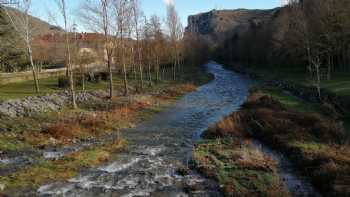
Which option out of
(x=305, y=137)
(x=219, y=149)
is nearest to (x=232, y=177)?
(x=219, y=149)

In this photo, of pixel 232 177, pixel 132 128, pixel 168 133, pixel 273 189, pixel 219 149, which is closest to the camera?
pixel 273 189

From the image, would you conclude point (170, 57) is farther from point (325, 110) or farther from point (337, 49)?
point (325, 110)

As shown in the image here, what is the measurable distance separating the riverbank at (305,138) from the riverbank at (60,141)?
20.9ft

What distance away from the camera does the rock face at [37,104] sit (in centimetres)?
2717

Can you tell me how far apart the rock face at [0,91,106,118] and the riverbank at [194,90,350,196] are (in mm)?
13626

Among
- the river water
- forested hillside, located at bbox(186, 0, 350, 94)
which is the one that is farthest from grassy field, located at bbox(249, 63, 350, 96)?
the river water

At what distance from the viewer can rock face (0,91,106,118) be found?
2717 centimetres

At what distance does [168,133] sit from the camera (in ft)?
81.9

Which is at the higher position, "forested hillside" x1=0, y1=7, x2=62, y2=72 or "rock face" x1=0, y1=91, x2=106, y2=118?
"forested hillside" x1=0, y1=7, x2=62, y2=72

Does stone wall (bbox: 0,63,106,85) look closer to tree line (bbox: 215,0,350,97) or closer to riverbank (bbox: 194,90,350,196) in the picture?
riverbank (bbox: 194,90,350,196)

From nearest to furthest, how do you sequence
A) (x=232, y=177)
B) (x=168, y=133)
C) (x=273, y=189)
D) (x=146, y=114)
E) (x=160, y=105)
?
(x=273, y=189)
(x=232, y=177)
(x=168, y=133)
(x=146, y=114)
(x=160, y=105)

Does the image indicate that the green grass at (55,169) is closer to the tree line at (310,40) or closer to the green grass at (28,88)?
the green grass at (28,88)

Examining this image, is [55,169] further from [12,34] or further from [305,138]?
[12,34]

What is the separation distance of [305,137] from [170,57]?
56.9 m
